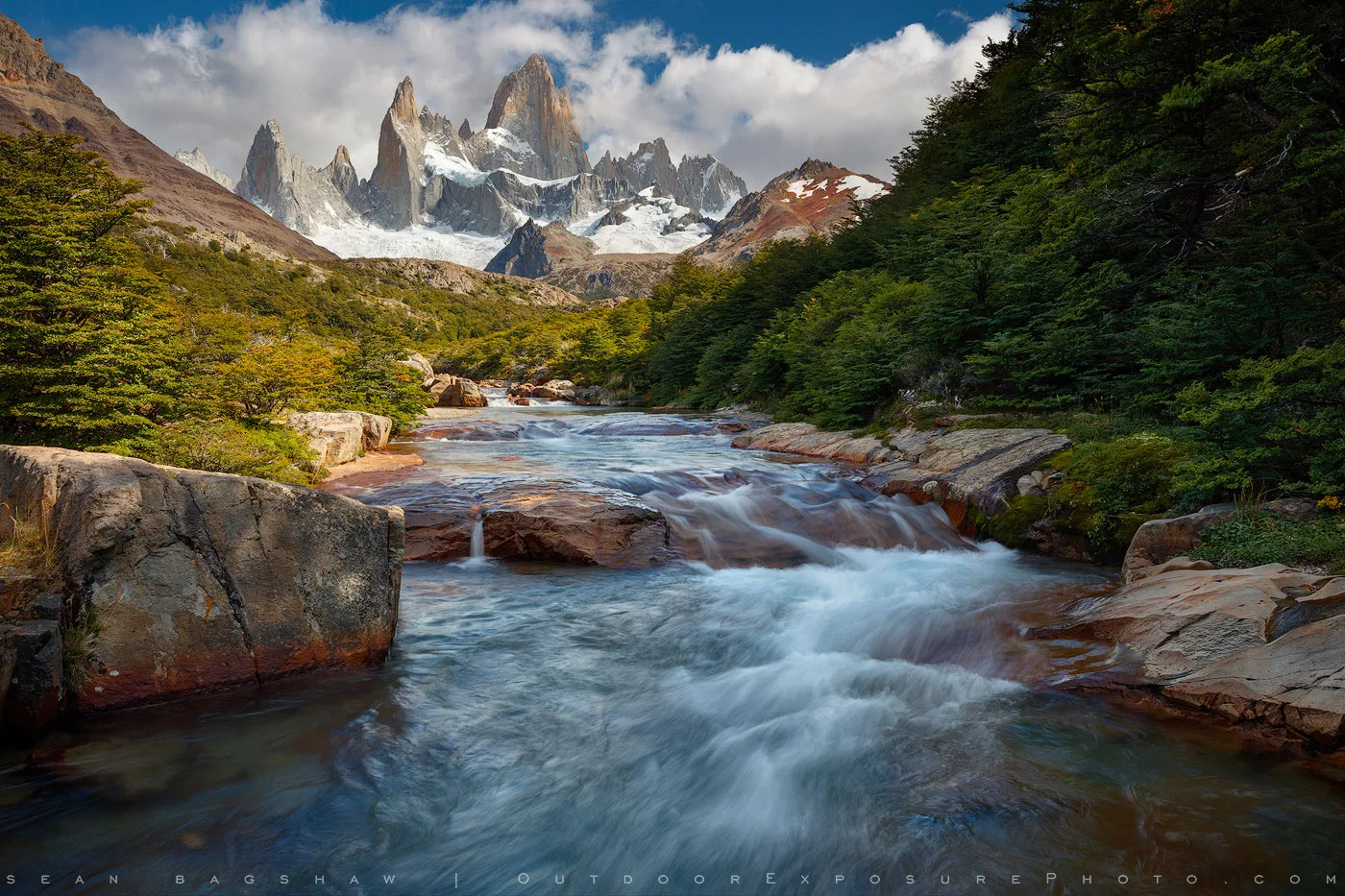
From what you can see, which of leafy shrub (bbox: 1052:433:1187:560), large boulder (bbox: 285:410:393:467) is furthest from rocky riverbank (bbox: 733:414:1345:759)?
large boulder (bbox: 285:410:393:467)

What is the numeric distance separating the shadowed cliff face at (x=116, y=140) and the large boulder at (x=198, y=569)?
150m

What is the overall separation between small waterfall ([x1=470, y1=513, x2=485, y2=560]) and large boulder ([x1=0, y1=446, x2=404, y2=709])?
3.28 metres

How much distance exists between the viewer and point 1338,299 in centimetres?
810

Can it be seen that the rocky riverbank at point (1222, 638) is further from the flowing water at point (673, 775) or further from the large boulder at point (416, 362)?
the large boulder at point (416, 362)

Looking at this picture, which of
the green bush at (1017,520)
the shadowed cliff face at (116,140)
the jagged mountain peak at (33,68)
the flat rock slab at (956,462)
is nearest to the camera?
the green bush at (1017,520)

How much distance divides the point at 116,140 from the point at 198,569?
23964 cm

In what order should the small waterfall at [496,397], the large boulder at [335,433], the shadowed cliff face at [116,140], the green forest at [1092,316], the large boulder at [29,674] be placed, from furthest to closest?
1. the shadowed cliff face at [116,140]
2. the small waterfall at [496,397]
3. the large boulder at [335,433]
4. the green forest at [1092,316]
5. the large boulder at [29,674]

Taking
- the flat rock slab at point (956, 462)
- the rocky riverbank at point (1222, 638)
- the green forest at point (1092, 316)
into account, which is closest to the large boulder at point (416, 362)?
the green forest at point (1092, 316)

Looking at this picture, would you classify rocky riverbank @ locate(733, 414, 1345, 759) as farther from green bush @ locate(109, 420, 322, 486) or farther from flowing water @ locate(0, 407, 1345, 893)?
green bush @ locate(109, 420, 322, 486)

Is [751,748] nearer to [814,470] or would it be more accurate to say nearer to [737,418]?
[814,470]

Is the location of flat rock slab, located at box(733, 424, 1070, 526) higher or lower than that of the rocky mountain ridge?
lower

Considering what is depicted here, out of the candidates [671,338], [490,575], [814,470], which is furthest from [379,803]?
[671,338]

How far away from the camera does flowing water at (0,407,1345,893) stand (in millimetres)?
3447

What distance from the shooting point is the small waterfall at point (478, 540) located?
8.88 metres
